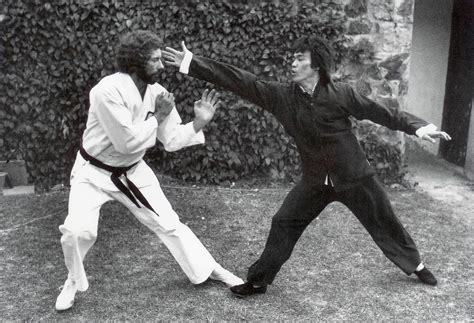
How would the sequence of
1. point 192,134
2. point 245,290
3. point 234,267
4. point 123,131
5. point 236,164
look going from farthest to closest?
1. point 236,164
2. point 234,267
3. point 245,290
4. point 192,134
5. point 123,131

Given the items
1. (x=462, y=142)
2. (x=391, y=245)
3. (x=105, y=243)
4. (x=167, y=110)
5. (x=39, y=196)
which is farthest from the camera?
(x=462, y=142)

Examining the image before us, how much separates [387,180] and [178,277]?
127 inches

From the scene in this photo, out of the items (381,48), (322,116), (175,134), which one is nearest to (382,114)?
(322,116)

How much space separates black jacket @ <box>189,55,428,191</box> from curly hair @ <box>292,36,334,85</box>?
0.25 ft

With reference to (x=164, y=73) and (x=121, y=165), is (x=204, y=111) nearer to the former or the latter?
(x=121, y=165)

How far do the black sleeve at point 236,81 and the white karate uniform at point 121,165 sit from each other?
0.29m

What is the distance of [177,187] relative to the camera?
21.6 ft

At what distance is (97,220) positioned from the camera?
12.6 ft

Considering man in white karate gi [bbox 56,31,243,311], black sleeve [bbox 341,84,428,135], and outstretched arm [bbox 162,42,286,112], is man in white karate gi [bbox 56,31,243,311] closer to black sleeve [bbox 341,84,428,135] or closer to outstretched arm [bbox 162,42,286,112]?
outstretched arm [bbox 162,42,286,112]

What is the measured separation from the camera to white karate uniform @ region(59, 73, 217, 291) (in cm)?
376

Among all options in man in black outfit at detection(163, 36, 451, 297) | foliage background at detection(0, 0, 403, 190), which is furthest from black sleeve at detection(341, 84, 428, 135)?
foliage background at detection(0, 0, 403, 190)

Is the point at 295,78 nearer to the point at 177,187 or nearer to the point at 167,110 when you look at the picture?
the point at 167,110

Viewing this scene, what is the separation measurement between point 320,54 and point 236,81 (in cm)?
56

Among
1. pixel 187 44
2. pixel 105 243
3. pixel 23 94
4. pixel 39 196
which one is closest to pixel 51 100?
pixel 23 94
